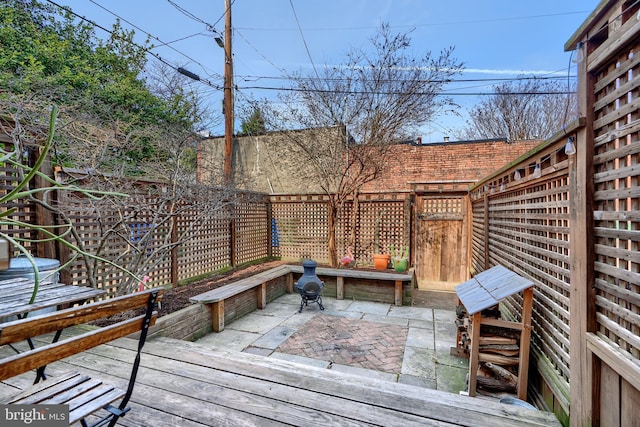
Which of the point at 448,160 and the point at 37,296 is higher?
the point at 448,160

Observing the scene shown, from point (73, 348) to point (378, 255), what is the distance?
5746 mm

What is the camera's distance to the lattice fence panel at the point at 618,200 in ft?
4.22

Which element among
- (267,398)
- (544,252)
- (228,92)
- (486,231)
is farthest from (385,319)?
(228,92)

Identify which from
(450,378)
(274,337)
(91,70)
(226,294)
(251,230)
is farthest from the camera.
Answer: (91,70)

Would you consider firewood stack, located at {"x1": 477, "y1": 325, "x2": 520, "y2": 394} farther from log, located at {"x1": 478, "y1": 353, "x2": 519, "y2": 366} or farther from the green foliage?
the green foliage

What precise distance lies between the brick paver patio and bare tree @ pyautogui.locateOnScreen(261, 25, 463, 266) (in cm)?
255

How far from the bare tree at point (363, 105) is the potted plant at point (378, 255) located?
852 millimetres

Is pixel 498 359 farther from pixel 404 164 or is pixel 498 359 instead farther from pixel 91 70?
pixel 91 70

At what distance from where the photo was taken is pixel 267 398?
1.74 metres

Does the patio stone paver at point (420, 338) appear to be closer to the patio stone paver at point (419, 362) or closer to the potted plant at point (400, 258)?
the patio stone paver at point (419, 362)

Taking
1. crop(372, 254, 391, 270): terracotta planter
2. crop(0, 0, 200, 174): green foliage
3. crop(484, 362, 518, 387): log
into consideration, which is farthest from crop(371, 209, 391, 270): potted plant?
crop(0, 0, 200, 174): green foliage

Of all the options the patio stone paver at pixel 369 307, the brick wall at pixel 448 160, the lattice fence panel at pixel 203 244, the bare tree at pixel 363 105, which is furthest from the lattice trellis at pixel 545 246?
the brick wall at pixel 448 160

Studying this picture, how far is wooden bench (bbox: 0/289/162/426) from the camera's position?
876 millimetres

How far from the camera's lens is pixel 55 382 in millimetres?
1308
